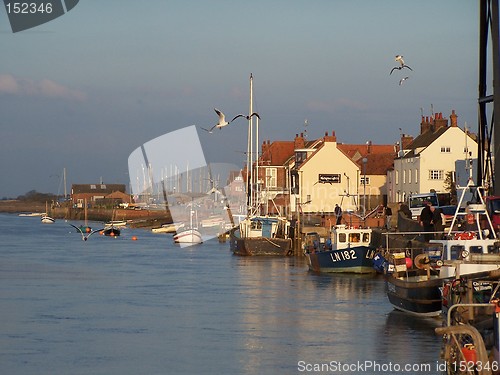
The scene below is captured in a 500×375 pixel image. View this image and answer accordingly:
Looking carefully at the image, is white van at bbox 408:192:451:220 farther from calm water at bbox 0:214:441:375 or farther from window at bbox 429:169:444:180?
window at bbox 429:169:444:180

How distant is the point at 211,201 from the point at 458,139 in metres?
53.8

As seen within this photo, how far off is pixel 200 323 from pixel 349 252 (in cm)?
1439

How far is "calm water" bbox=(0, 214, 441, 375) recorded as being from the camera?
20.6 meters

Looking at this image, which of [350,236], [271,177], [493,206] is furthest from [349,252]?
[271,177]

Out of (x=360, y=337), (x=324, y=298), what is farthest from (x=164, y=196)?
(x=360, y=337)

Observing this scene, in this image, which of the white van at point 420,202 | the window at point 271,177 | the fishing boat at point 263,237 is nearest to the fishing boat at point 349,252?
the white van at point 420,202

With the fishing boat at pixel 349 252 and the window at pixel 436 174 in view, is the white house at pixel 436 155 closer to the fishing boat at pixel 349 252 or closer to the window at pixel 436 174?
the window at pixel 436 174

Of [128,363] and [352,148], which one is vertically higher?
[352,148]

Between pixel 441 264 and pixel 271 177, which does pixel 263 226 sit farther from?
pixel 441 264

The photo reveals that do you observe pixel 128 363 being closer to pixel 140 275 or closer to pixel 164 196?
pixel 140 275

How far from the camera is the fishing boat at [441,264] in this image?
2245cm

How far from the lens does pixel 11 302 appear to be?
31.0 m

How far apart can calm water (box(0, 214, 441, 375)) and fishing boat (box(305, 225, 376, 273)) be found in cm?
90

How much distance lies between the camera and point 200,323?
26328mm
